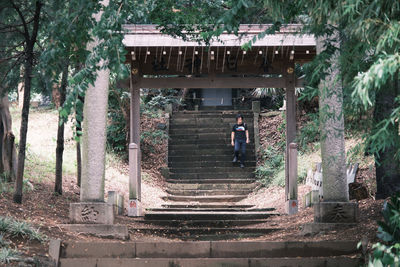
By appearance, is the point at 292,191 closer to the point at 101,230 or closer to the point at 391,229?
the point at 101,230

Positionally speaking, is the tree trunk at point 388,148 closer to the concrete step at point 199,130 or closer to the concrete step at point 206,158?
the concrete step at point 206,158

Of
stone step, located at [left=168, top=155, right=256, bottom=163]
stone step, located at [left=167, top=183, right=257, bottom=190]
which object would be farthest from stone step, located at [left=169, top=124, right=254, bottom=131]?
stone step, located at [left=167, top=183, right=257, bottom=190]

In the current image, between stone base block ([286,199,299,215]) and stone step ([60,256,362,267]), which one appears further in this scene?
stone base block ([286,199,299,215])

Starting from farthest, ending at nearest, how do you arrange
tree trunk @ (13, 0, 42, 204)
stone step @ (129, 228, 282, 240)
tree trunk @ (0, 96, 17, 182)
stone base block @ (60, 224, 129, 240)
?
tree trunk @ (0, 96, 17, 182), stone step @ (129, 228, 282, 240), tree trunk @ (13, 0, 42, 204), stone base block @ (60, 224, 129, 240)

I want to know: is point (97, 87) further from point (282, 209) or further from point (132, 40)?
point (282, 209)

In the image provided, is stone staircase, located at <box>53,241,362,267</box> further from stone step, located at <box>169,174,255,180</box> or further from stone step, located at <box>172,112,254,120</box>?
stone step, located at <box>172,112,254,120</box>

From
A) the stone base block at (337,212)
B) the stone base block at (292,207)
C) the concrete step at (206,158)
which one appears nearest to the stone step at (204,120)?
the concrete step at (206,158)

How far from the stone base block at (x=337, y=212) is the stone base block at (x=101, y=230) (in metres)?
3.09

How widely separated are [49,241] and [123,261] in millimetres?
1201

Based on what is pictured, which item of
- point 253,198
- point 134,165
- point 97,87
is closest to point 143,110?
point 253,198

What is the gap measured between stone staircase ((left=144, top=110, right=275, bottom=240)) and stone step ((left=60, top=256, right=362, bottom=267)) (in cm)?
310

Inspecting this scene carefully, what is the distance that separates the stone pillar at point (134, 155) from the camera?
38.6 feet

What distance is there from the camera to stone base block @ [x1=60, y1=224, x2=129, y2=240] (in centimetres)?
841

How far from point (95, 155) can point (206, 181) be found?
7.94 meters
